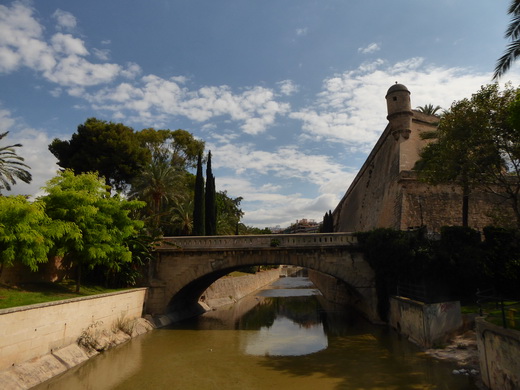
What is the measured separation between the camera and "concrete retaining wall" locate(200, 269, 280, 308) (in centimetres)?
3406

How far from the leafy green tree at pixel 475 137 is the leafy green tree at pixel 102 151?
27.4 metres

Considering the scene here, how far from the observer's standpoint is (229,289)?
38.7m

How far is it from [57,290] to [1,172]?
32.7ft

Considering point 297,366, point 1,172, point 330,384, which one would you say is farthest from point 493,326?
point 1,172

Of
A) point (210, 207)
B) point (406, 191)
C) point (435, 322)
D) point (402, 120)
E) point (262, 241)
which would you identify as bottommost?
point (435, 322)

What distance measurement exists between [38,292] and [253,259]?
12.2 meters

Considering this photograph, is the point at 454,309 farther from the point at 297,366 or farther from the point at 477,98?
the point at 477,98

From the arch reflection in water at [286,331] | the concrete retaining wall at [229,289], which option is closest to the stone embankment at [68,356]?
the arch reflection in water at [286,331]

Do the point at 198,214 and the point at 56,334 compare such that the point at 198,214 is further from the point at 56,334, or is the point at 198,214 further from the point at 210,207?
the point at 56,334

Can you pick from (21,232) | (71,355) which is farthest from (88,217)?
(71,355)

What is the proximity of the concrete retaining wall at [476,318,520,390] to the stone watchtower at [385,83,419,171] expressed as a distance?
20093 mm

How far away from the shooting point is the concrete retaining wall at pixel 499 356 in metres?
8.77

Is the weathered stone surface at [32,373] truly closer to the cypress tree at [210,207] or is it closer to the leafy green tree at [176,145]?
the cypress tree at [210,207]

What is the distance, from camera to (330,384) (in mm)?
11883
